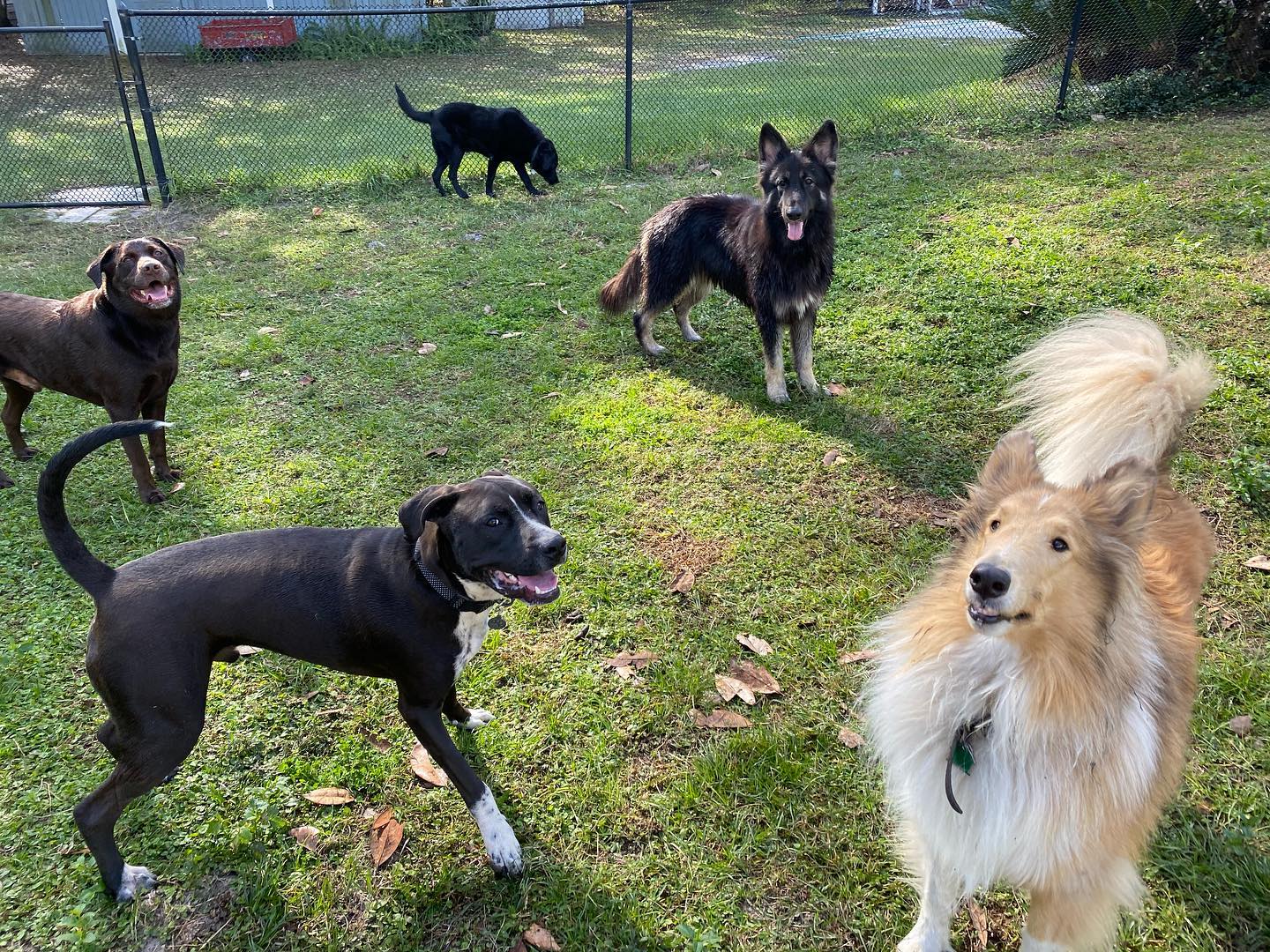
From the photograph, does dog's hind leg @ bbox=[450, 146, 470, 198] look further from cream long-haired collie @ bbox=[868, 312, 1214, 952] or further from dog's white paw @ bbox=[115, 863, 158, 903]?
cream long-haired collie @ bbox=[868, 312, 1214, 952]

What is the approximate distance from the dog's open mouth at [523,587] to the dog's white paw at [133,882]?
146cm

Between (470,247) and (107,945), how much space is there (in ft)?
21.5

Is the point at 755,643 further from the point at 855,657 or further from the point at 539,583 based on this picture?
the point at 539,583

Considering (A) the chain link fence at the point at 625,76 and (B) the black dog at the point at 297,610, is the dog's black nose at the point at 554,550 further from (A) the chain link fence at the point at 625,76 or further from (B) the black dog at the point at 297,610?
(A) the chain link fence at the point at 625,76

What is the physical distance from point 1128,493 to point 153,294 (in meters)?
4.33

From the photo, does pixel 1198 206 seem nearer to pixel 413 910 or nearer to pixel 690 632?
pixel 690 632

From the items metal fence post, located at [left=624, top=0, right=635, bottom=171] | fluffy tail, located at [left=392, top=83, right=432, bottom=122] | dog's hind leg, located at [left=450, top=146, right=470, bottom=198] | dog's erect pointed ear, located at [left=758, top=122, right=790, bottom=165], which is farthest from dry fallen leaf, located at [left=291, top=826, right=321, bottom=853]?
metal fence post, located at [left=624, top=0, right=635, bottom=171]

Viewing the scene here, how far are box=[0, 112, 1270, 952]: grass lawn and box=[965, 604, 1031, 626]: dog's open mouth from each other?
1.13 metres

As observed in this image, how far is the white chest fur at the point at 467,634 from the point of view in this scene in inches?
97.2

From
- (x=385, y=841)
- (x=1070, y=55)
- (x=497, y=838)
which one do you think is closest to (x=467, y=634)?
(x=497, y=838)

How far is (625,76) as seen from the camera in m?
9.77

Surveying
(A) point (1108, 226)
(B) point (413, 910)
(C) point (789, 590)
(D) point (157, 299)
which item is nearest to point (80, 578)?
(B) point (413, 910)

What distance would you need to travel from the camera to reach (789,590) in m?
3.53

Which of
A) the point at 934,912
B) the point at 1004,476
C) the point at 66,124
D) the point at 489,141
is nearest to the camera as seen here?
the point at 1004,476
